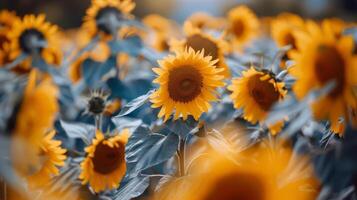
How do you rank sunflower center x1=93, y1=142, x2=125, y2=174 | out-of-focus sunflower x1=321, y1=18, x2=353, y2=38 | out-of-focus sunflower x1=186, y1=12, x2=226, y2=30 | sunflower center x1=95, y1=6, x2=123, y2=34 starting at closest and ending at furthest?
out-of-focus sunflower x1=321, y1=18, x2=353, y2=38 → sunflower center x1=93, y1=142, x2=125, y2=174 → sunflower center x1=95, y1=6, x2=123, y2=34 → out-of-focus sunflower x1=186, y1=12, x2=226, y2=30

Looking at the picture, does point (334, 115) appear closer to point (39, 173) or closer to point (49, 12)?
point (39, 173)

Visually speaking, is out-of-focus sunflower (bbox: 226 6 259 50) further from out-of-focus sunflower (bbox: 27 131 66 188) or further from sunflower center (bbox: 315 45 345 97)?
sunflower center (bbox: 315 45 345 97)

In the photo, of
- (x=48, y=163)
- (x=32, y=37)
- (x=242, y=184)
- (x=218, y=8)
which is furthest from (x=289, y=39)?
(x=218, y=8)

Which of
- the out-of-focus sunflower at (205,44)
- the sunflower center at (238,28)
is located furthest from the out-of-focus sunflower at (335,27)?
the sunflower center at (238,28)

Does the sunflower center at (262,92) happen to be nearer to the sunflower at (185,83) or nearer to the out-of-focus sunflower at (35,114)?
the sunflower at (185,83)

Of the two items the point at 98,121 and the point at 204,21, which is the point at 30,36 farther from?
the point at 204,21

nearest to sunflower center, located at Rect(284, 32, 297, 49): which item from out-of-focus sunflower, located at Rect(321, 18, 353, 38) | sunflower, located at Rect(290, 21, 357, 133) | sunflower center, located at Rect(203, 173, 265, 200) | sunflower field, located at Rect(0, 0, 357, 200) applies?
sunflower field, located at Rect(0, 0, 357, 200)

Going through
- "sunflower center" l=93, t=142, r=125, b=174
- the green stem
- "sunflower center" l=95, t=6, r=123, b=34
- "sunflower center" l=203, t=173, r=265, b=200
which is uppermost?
"sunflower center" l=95, t=6, r=123, b=34
